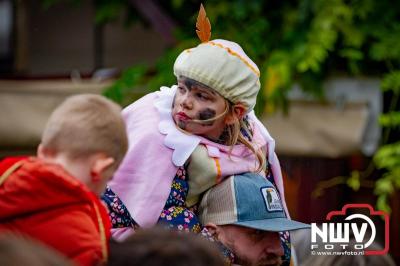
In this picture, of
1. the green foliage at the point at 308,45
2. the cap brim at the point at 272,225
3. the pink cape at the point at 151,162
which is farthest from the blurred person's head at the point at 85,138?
the green foliage at the point at 308,45

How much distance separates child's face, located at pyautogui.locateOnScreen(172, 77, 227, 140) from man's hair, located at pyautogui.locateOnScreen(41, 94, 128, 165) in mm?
587

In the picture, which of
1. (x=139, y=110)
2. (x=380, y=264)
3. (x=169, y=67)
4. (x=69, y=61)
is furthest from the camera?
(x=69, y=61)

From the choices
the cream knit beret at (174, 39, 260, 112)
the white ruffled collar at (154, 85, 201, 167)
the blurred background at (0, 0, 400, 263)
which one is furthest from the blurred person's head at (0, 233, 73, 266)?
the blurred background at (0, 0, 400, 263)

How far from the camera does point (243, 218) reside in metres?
3.19

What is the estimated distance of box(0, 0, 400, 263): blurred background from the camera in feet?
22.5

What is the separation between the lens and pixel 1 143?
7.29m

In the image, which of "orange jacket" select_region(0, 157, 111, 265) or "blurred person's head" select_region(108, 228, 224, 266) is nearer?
"blurred person's head" select_region(108, 228, 224, 266)

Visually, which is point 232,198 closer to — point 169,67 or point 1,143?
point 169,67

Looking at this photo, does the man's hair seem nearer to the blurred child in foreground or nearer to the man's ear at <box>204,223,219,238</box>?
the blurred child in foreground

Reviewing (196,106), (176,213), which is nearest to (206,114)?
(196,106)

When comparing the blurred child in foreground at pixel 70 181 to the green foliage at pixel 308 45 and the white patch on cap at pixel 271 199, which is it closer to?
the white patch on cap at pixel 271 199

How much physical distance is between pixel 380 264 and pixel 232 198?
127 cm

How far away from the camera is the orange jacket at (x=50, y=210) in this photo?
254 cm

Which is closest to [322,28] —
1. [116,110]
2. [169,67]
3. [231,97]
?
[169,67]
